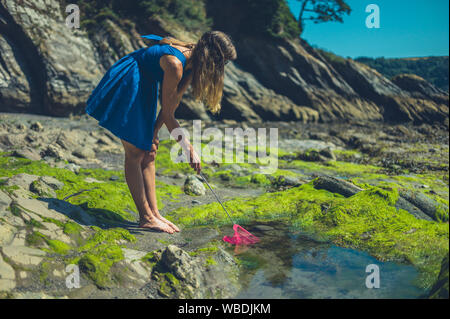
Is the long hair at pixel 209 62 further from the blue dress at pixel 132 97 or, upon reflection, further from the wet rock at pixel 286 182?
the wet rock at pixel 286 182

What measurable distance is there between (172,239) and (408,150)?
11162 mm

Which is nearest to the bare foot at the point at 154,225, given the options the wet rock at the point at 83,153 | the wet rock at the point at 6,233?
Result: the wet rock at the point at 6,233

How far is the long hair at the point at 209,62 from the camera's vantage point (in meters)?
3.38

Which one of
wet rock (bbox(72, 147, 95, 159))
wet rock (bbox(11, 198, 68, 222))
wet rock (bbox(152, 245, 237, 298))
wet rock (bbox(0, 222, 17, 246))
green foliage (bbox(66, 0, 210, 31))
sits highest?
green foliage (bbox(66, 0, 210, 31))

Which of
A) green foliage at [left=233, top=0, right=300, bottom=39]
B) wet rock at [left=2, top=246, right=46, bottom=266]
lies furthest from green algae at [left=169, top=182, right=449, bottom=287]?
green foliage at [left=233, top=0, right=300, bottom=39]

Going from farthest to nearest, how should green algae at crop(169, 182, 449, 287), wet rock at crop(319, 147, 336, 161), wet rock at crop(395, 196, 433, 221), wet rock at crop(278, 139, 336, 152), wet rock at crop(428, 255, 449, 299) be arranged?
wet rock at crop(278, 139, 336, 152), wet rock at crop(319, 147, 336, 161), wet rock at crop(395, 196, 433, 221), green algae at crop(169, 182, 449, 287), wet rock at crop(428, 255, 449, 299)

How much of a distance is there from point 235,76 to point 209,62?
60.8 ft

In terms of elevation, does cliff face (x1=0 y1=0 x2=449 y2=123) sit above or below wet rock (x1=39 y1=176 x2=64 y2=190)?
above

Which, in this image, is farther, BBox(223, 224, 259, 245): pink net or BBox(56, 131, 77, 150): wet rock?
BBox(56, 131, 77, 150): wet rock

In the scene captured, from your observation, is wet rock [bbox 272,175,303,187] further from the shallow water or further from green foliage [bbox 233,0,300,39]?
green foliage [bbox 233,0,300,39]

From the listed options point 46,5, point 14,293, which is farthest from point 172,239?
point 46,5

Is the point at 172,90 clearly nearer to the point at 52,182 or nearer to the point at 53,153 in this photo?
the point at 52,182

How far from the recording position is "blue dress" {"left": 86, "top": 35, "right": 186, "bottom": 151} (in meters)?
3.37

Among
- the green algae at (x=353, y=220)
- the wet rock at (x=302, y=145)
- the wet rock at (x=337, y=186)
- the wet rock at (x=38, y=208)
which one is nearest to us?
the green algae at (x=353, y=220)
